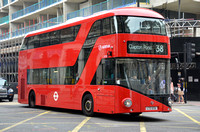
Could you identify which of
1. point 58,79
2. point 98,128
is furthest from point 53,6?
point 98,128

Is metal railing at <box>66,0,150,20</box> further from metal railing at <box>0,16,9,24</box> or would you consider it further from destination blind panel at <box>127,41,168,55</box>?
metal railing at <box>0,16,9,24</box>

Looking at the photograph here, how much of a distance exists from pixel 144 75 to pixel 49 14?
3344 cm

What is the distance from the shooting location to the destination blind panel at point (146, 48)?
13562mm

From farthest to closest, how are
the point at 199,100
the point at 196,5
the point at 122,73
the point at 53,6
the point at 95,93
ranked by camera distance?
the point at 53,6
the point at 196,5
the point at 199,100
the point at 95,93
the point at 122,73

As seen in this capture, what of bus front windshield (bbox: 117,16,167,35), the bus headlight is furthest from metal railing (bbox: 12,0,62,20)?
the bus headlight

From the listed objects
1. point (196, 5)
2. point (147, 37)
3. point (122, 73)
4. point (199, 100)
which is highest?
point (196, 5)

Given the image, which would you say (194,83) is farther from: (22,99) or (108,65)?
(108,65)

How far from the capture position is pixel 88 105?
15273 millimetres

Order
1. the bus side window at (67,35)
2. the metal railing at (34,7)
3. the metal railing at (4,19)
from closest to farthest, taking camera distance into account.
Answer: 1. the bus side window at (67,35)
2. the metal railing at (34,7)
3. the metal railing at (4,19)

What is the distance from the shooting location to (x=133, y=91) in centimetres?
1348

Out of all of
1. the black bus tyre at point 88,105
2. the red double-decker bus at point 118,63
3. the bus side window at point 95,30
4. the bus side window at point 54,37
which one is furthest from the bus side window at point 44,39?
the black bus tyre at point 88,105

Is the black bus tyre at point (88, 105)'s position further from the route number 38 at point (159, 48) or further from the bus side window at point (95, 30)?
the route number 38 at point (159, 48)

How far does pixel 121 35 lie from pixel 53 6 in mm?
28322

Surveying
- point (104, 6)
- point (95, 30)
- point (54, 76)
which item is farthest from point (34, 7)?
point (95, 30)
